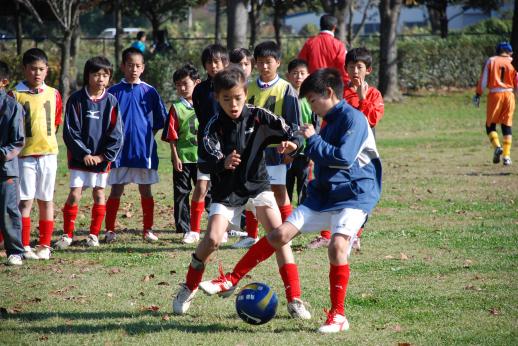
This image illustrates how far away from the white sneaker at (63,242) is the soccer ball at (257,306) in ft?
11.7

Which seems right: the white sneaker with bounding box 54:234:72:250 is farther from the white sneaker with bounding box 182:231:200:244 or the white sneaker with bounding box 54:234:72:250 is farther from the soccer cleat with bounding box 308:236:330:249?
the soccer cleat with bounding box 308:236:330:249

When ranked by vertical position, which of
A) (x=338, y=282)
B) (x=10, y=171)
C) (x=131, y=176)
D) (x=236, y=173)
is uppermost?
(x=236, y=173)

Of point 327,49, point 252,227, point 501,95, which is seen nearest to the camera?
point 252,227

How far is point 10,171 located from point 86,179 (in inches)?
43.0

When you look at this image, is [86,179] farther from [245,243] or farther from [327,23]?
[327,23]

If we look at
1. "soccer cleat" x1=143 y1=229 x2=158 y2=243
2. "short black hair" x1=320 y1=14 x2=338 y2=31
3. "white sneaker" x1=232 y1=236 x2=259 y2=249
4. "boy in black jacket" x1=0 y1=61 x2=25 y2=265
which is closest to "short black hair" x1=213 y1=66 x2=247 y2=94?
"boy in black jacket" x1=0 y1=61 x2=25 y2=265

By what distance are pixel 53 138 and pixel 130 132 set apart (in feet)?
3.35

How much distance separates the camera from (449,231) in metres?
9.75

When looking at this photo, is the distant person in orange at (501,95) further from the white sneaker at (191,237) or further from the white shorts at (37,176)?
the white shorts at (37,176)

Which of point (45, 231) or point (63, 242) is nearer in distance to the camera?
point (45, 231)

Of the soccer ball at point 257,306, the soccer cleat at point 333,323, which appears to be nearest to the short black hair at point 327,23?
the soccer ball at point 257,306

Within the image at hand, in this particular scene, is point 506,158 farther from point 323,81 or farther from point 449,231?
point 323,81

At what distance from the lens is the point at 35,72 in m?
8.65

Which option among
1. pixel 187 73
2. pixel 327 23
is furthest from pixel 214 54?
pixel 327 23
